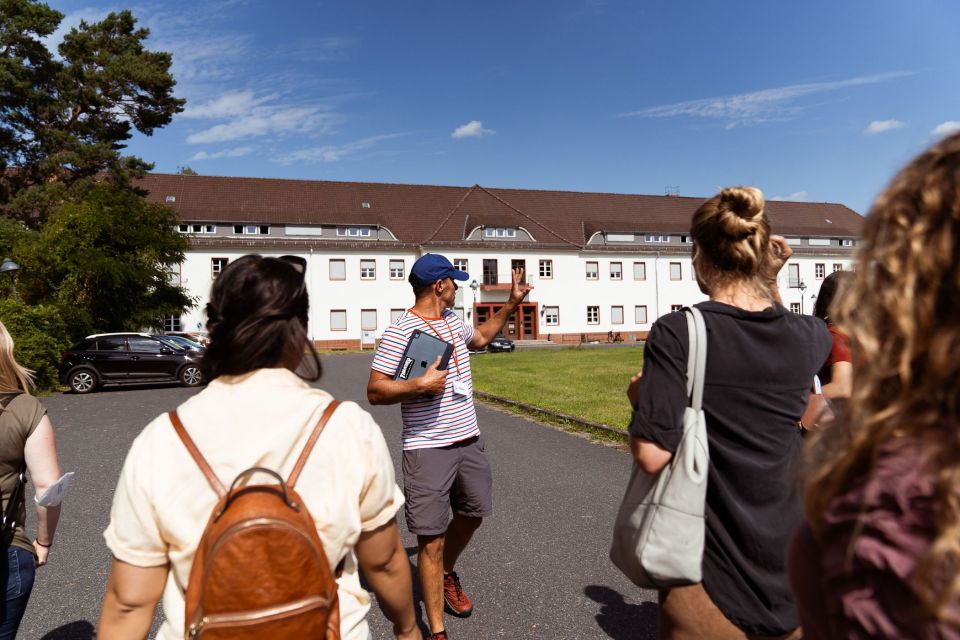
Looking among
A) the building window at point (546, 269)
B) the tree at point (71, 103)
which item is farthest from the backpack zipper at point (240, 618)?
the building window at point (546, 269)

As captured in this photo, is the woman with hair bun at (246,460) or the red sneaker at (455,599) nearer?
the woman with hair bun at (246,460)

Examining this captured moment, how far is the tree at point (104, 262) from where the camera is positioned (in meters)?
24.3

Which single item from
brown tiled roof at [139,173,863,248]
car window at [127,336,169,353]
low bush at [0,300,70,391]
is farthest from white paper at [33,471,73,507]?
brown tiled roof at [139,173,863,248]

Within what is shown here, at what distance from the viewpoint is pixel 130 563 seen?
170 cm

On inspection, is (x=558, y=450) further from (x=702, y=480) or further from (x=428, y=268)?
(x=702, y=480)

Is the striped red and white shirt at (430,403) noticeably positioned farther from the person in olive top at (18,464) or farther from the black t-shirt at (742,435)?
the black t-shirt at (742,435)

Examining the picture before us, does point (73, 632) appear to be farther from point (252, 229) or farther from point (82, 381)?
point (252, 229)

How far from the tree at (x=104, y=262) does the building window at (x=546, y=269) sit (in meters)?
32.9

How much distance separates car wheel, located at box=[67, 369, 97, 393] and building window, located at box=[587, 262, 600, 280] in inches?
1712

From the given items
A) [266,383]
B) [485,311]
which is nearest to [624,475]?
[266,383]

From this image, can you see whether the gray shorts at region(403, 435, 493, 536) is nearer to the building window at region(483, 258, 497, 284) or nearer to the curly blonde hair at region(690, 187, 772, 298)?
the curly blonde hair at region(690, 187, 772, 298)

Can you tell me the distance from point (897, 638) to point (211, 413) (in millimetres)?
1434

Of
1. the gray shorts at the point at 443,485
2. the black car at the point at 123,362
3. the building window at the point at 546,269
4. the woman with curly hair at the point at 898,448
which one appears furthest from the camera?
the building window at the point at 546,269

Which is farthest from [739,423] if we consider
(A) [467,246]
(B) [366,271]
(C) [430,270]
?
(A) [467,246]
